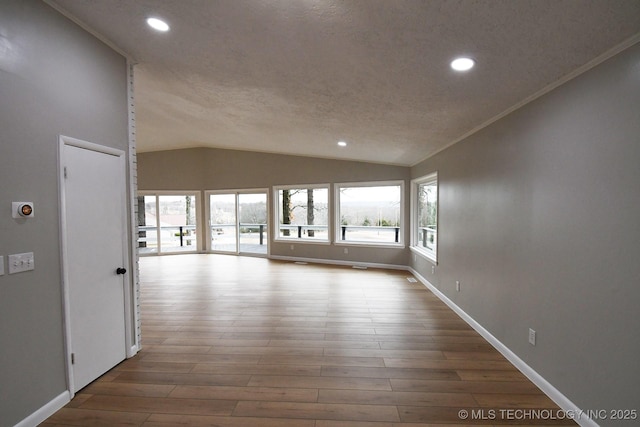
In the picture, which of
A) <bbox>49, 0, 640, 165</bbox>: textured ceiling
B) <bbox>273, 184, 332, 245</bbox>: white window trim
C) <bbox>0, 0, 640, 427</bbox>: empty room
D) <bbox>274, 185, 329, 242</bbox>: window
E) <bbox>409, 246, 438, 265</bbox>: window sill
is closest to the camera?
<bbox>49, 0, 640, 165</bbox>: textured ceiling

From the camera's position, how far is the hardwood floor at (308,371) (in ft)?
6.49

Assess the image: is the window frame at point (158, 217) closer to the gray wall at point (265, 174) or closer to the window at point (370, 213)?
the gray wall at point (265, 174)

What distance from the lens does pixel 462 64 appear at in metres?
2.02

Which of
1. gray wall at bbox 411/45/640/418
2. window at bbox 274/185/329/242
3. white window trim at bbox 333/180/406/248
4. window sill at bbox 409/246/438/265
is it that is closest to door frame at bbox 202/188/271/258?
window at bbox 274/185/329/242

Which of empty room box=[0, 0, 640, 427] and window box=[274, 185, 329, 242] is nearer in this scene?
empty room box=[0, 0, 640, 427]

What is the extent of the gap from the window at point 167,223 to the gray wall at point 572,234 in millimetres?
8332

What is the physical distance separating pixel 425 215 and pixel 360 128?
9.14 ft

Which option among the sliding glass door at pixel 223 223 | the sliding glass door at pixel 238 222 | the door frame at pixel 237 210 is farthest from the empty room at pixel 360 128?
the sliding glass door at pixel 223 223

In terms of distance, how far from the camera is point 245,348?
290 cm

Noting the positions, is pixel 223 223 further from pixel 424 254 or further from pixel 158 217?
pixel 424 254

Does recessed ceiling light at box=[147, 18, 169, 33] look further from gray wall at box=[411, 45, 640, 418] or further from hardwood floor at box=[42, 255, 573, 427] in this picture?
gray wall at box=[411, 45, 640, 418]

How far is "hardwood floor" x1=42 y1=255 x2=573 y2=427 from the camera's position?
1.98 m

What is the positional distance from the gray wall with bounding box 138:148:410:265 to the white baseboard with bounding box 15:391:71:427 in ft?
18.8

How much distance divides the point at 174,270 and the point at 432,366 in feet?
19.5
